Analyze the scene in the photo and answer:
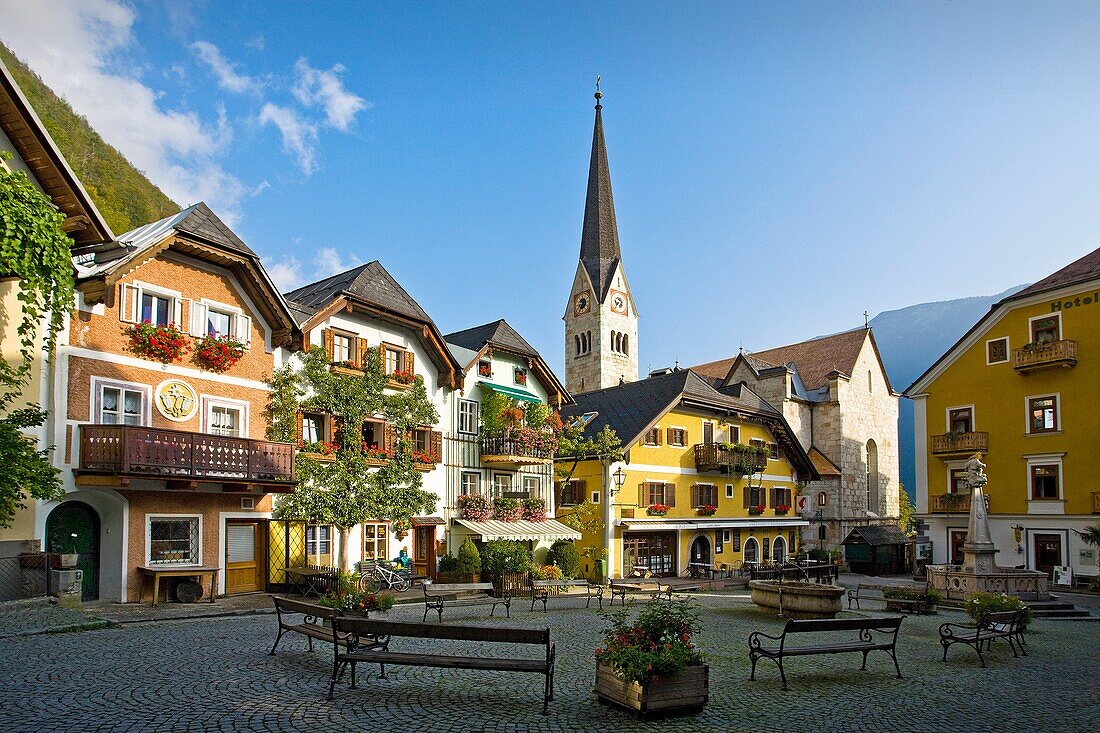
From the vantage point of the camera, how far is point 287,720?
29.8ft

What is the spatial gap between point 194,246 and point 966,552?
22.4 meters

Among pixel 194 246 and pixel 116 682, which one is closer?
pixel 116 682

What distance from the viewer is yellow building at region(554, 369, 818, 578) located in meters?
35.0

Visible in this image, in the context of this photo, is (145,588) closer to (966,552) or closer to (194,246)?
(194,246)

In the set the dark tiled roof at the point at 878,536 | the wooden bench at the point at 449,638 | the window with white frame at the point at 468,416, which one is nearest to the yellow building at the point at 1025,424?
the dark tiled roof at the point at 878,536

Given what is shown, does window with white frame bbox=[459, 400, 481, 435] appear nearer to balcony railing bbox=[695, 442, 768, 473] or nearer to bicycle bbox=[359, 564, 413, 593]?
bicycle bbox=[359, 564, 413, 593]

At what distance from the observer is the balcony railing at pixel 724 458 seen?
127 ft

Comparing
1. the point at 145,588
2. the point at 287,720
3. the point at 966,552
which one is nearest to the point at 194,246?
the point at 145,588

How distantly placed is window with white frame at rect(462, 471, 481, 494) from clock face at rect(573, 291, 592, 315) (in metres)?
48.3

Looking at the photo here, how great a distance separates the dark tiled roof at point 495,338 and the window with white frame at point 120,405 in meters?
13.0

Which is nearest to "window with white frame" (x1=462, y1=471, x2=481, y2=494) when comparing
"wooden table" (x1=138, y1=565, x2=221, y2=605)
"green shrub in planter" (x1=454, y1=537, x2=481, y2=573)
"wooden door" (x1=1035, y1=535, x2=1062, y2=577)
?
"green shrub in planter" (x1=454, y1=537, x2=481, y2=573)

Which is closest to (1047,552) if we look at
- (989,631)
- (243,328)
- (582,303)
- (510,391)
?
(510,391)

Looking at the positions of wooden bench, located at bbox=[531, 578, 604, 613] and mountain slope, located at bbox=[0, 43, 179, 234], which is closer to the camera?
wooden bench, located at bbox=[531, 578, 604, 613]

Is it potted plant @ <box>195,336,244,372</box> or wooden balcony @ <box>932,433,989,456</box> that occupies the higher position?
potted plant @ <box>195,336,244,372</box>
